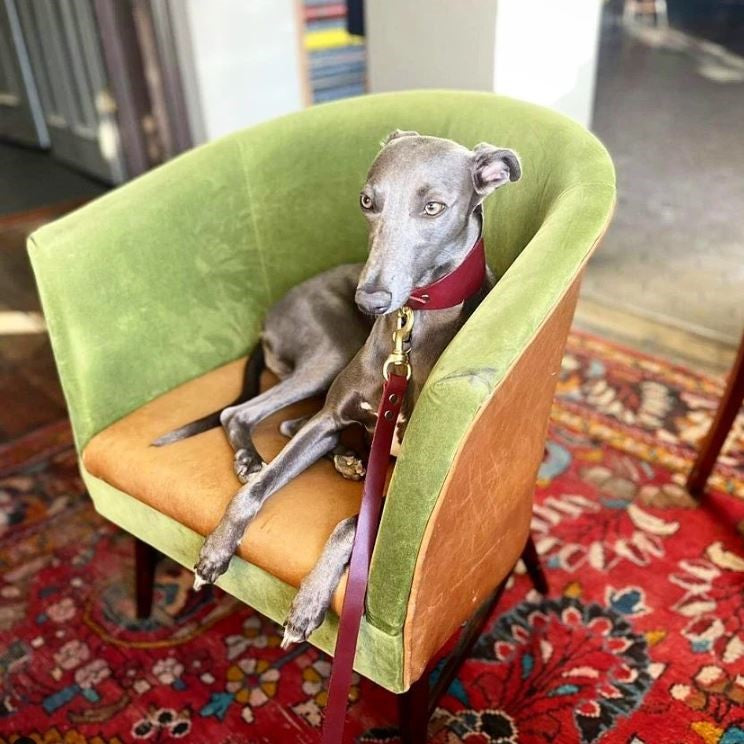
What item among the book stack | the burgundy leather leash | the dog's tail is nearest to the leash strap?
the burgundy leather leash

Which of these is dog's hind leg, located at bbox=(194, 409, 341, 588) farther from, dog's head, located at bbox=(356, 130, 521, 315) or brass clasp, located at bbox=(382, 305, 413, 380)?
dog's head, located at bbox=(356, 130, 521, 315)

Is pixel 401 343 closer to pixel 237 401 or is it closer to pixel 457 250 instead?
pixel 457 250

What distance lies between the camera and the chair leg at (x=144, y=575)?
1.80m

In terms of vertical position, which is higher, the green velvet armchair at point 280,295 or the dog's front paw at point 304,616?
the green velvet armchair at point 280,295

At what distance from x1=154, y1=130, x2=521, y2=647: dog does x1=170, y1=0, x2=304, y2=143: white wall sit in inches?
87.5

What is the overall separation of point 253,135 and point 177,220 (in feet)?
0.90

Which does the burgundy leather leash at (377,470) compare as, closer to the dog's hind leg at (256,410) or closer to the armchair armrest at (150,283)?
the dog's hind leg at (256,410)

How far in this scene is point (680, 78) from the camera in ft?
20.2

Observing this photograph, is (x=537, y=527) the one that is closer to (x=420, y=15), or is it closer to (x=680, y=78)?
(x=420, y=15)

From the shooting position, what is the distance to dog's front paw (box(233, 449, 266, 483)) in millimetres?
1459

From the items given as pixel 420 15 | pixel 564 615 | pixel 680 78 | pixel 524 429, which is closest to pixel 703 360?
pixel 564 615

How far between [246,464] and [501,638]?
72 centimetres

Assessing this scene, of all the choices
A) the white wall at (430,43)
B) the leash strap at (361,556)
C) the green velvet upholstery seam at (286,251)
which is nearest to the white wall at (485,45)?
the white wall at (430,43)

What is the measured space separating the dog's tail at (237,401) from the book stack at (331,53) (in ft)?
8.09
